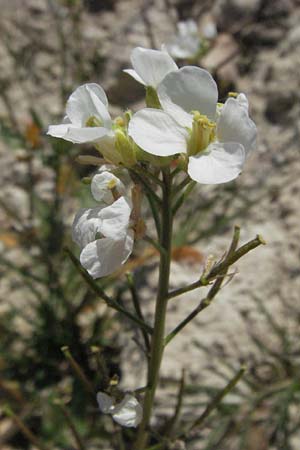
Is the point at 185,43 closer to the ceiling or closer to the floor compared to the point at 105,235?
closer to the floor

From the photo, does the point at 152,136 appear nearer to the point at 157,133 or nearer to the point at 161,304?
the point at 157,133

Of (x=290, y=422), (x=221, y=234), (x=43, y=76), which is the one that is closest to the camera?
(x=290, y=422)

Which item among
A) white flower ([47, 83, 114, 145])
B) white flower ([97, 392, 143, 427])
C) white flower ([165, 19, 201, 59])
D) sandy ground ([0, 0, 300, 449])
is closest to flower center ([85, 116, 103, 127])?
white flower ([47, 83, 114, 145])

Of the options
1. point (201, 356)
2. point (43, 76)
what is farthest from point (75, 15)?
point (201, 356)

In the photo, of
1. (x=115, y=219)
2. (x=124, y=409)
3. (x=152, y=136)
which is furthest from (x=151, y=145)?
(x=124, y=409)

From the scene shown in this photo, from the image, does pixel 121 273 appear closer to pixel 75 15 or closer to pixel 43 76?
pixel 75 15

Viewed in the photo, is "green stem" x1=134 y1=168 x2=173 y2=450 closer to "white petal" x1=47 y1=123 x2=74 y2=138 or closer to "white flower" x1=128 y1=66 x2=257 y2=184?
"white flower" x1=128 y1=66 x2=257 y2=184
